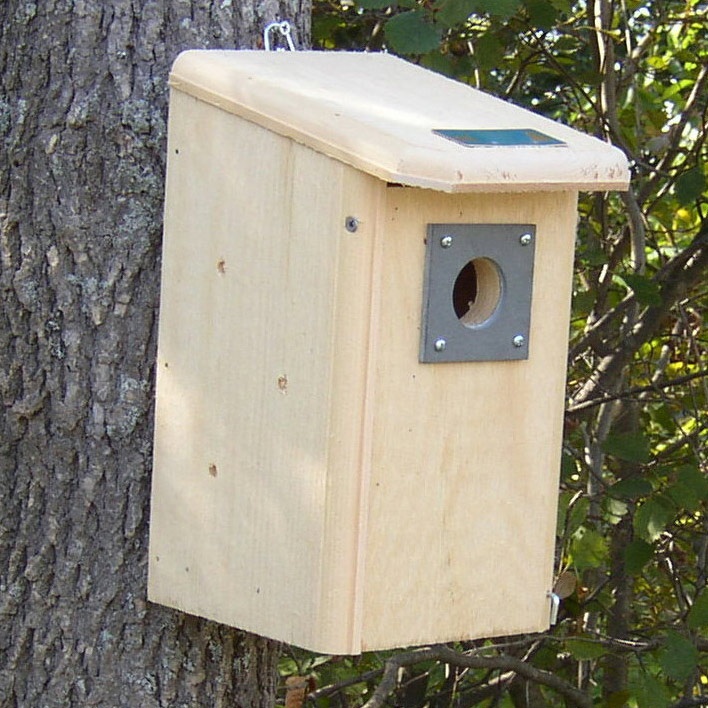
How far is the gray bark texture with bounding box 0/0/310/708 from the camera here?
6.46 ft

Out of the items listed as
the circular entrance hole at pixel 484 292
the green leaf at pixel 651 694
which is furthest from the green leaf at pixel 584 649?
the circular entrance hole at pixel 484 292

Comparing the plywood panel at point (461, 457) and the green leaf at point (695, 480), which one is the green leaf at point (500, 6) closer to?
the plywood panel at point (461, 457)

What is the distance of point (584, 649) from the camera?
322cm

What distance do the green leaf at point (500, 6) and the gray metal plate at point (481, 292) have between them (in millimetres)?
905

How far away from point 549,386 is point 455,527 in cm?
23

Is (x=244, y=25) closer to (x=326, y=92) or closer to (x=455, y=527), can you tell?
(x=326, y=92)

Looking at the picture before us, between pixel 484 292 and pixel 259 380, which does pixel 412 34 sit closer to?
pixel 484 292

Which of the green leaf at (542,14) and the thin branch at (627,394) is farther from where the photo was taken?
the thin branch at (627,394)

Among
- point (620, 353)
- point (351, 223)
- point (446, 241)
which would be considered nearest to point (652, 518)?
point (620, 353)

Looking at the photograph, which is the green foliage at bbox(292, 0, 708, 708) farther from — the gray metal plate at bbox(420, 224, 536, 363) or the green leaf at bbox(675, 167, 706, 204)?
the gray metal plate at bbox(420, 224, 536, 363)

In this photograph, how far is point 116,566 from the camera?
6.62 feet

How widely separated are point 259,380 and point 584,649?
1.66 m

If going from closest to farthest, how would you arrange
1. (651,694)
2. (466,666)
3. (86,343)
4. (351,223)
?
(351,223)
(86,343)
(651,694)
(466,666)

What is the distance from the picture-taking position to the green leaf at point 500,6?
2672mm
